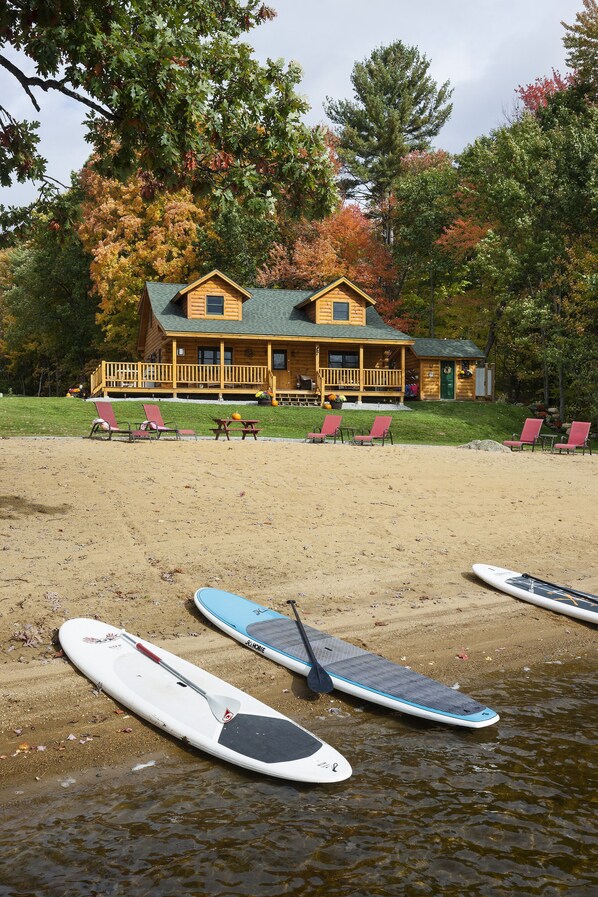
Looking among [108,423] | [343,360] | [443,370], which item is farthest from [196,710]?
[443,370]

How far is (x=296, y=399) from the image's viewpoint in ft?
96.6

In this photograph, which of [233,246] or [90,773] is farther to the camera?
[233,246]

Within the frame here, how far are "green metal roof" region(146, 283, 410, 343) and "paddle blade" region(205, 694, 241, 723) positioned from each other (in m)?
25.3

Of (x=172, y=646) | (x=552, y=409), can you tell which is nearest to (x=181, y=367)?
(x=552, y=409)

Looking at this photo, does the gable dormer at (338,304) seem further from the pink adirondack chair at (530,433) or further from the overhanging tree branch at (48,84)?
the overhanging tree branch at (48,84)

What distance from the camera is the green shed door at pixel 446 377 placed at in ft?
111

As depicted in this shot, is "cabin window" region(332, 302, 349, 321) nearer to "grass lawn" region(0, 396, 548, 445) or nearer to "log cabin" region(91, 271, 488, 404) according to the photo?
"log cabin" region(91, 271, 488, 404)

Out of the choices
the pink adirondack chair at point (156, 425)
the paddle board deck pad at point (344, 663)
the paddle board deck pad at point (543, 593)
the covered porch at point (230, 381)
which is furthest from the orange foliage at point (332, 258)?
the paddle board deck pad at point (344, 663)

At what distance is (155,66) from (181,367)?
2259 cm

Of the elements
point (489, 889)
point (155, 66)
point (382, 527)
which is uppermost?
point (155, 66)

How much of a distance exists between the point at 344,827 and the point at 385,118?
49409 millimetres

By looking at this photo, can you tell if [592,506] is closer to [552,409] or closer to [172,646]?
[172,646]

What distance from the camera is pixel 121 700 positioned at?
4531 mm

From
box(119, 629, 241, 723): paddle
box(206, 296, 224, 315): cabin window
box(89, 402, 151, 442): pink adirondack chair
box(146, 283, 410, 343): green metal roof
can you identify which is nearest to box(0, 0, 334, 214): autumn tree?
box(119, 629, 241, 723): paddle
